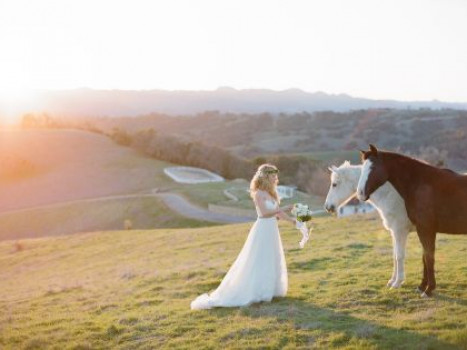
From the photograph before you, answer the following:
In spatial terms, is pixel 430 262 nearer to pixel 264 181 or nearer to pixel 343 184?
pixel 343 184

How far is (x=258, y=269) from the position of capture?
11.4 metres

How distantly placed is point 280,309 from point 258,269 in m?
0.92

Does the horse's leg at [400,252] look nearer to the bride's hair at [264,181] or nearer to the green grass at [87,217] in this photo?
the bride's hair at [264,181]

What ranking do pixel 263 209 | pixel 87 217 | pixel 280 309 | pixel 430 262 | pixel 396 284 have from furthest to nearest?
pixel 87 217, pixel 396 284, pixel 263 209, pixel 280 309, pixel 430 262

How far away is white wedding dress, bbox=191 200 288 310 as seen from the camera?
37.3 ft

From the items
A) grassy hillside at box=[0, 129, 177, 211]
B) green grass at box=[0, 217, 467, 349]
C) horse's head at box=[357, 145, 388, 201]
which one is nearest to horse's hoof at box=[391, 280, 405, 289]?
green grass at box=[0, 217, 467, 349]

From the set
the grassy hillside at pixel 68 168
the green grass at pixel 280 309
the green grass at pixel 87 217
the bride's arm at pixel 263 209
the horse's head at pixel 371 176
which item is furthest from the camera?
the grassy hillside at pixel 68 168

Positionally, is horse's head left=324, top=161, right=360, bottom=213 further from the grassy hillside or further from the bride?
the grassy hillside

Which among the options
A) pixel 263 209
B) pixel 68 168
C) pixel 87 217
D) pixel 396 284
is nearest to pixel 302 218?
pixel 263 209

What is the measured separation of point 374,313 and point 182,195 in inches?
2200

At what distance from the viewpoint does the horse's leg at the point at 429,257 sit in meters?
10.5

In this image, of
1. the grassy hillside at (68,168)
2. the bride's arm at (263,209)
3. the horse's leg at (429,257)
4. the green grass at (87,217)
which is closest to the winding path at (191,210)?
the green grass at (87,217)

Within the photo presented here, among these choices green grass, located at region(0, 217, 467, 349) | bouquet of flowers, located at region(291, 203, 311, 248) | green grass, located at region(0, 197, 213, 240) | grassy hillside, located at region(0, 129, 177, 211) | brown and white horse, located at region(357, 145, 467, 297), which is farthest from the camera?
grassy hillside, located at region(0, 129, 177, 211)

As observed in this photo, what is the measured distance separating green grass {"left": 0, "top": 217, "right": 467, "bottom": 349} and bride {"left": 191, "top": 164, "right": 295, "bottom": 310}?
→ 312 mm
